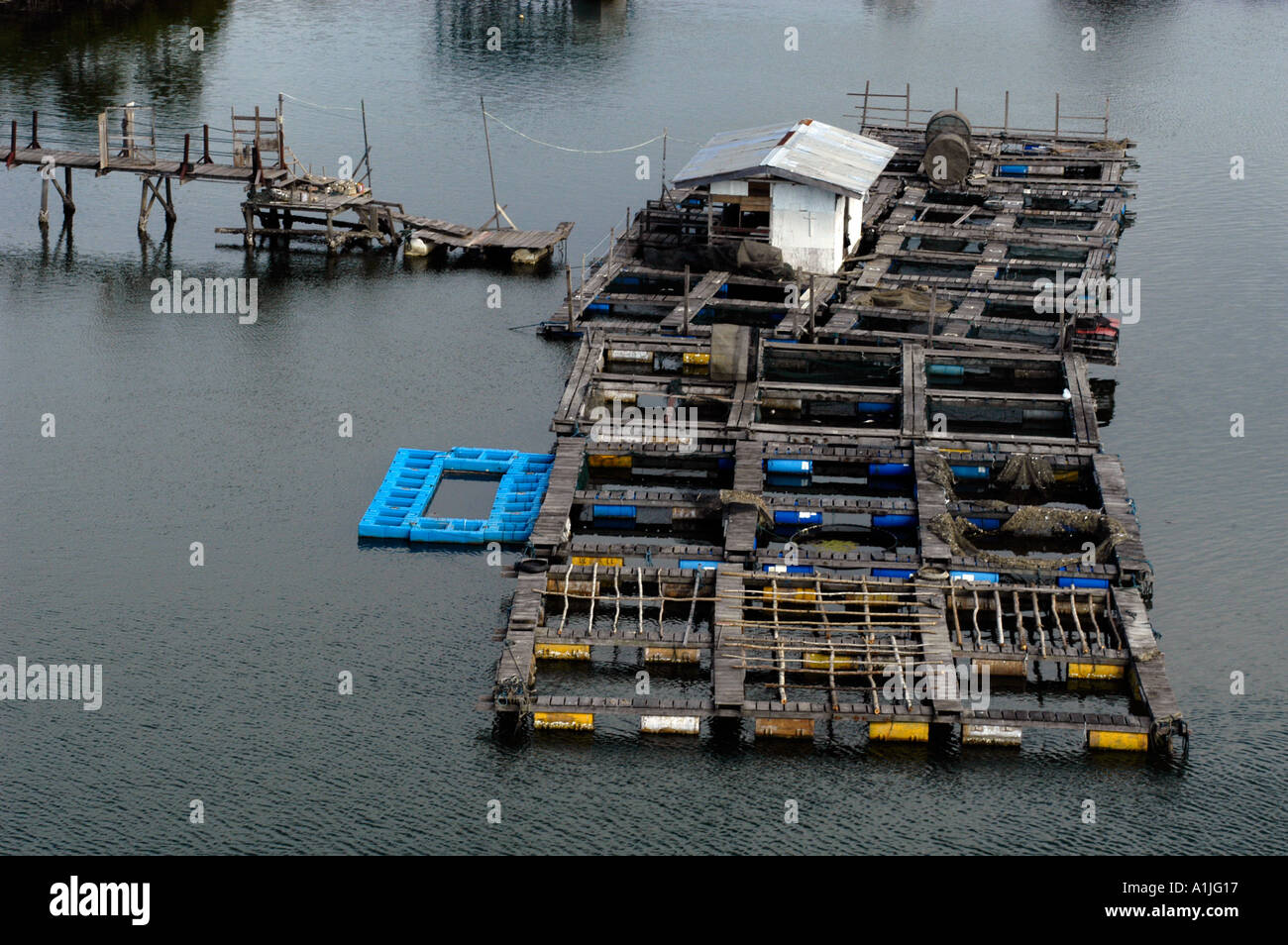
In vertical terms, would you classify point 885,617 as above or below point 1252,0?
below

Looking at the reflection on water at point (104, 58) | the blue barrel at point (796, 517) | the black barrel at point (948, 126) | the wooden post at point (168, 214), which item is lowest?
the blue barrel at point (796, 517)

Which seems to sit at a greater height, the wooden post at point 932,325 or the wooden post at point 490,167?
the wooden post at point 490,167

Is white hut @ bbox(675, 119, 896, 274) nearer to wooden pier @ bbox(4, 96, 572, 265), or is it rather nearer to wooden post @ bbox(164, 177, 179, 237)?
wooden pier @ bbox(4, 96, 572, 265)

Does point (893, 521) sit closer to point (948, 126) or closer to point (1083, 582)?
point (1083, 582)

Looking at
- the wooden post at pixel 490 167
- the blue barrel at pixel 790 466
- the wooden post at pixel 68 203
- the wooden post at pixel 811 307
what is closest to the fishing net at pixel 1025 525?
the blue barrel at pixel 790 466

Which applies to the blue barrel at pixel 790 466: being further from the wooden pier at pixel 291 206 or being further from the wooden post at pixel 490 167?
the wooden post at pixel 490 167

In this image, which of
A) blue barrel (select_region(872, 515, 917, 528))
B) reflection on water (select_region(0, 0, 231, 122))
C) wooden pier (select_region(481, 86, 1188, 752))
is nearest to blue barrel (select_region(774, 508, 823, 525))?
wooden pier (select_region(481, 86, 1188, 752))

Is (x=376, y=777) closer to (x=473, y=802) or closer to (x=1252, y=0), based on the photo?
(x=473, y=802)

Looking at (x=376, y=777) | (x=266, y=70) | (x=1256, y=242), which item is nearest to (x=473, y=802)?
(x=376, y=777)
